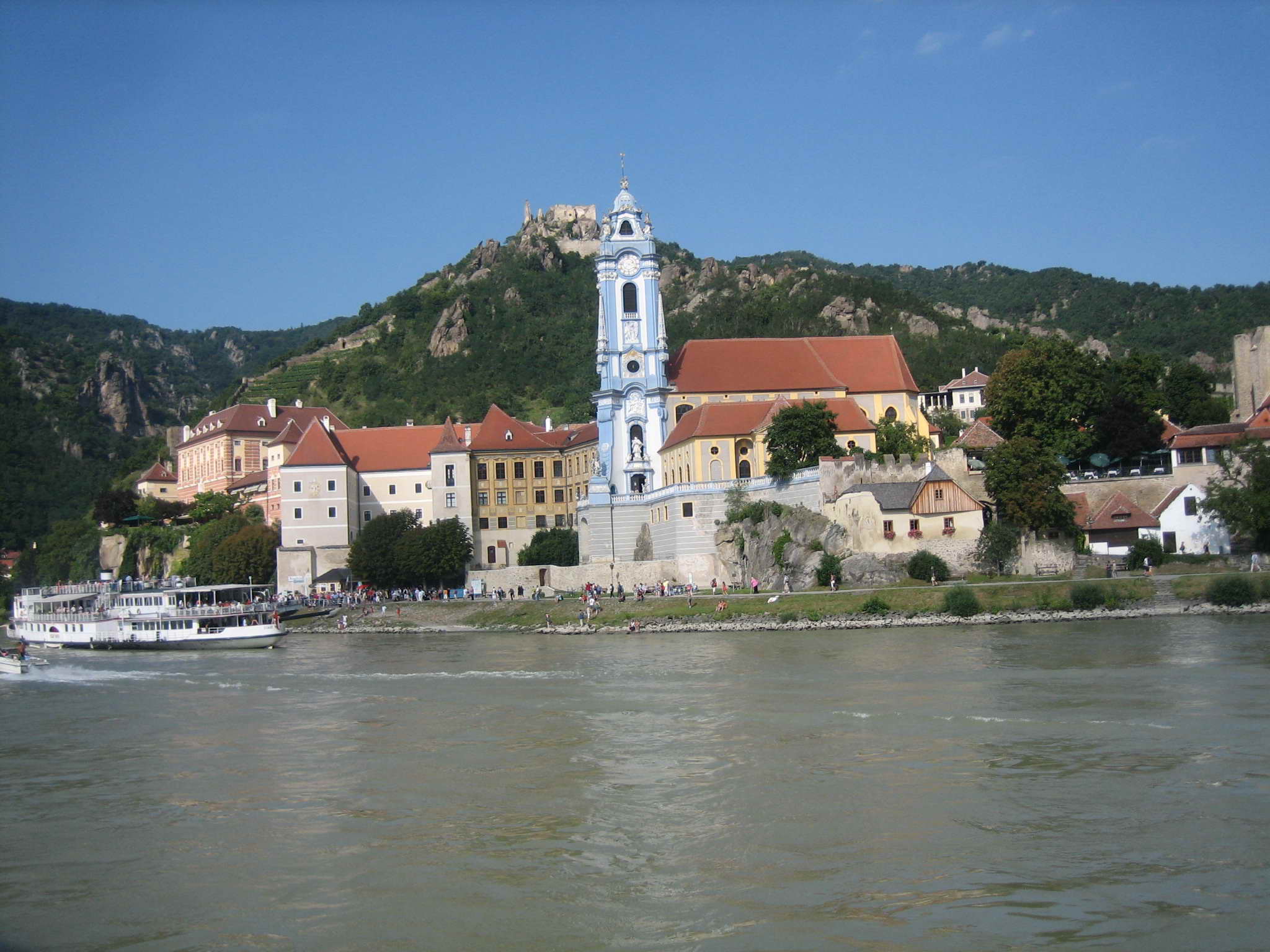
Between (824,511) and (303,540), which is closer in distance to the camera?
(824,511)

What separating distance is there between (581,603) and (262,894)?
38371 mm

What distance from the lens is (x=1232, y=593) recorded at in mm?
40906

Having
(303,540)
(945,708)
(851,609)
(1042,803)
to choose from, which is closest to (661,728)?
(945,708)

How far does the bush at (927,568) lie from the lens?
4691 cm

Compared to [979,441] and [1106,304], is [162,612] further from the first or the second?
[1106,304]

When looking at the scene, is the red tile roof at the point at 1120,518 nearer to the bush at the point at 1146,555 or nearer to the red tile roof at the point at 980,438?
the bush at the point at 1146,555

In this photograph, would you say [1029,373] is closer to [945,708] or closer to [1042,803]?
[945,708]

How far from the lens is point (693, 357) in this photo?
65.5 metres

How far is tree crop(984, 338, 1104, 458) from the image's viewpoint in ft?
185

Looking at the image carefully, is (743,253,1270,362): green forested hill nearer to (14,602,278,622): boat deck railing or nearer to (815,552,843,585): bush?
(815,552,843,585): bush

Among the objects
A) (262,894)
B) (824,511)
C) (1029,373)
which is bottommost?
(262,894)

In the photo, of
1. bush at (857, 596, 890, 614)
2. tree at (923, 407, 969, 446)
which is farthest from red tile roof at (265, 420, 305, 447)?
A: bush at (857, 596, 890, 614)

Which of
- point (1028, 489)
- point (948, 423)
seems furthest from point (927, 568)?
point (948, 423)

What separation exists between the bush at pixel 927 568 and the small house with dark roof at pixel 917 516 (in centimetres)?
73
